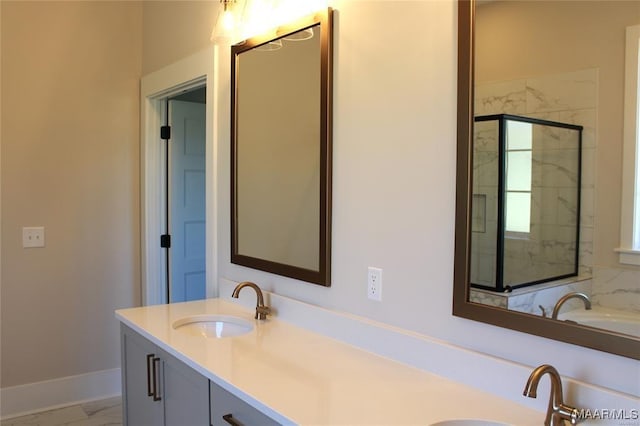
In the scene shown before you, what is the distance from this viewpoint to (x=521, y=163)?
1.33 m

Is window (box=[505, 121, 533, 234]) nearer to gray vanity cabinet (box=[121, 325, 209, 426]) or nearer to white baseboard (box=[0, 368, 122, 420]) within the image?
gray vanity cabinet (box=[121, 325, 209, 426])

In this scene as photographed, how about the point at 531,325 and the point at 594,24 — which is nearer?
the point at 594,24

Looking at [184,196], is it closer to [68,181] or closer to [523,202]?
[68,181]

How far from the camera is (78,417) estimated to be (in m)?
3.08

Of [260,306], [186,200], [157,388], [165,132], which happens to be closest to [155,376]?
[157,388]

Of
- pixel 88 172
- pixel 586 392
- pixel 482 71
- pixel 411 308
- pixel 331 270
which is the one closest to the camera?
pixel 586 392

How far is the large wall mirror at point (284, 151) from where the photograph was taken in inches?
76.3

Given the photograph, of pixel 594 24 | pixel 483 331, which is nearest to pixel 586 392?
pixel 483 331

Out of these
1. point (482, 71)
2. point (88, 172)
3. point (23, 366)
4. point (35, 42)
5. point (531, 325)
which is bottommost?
point (23, 366)

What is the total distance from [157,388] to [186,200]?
5.94ft

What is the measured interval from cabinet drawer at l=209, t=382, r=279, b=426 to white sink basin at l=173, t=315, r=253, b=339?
1.92 ft

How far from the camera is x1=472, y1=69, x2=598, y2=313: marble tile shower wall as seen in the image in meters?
1.18

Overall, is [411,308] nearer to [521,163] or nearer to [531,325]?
[531,325]

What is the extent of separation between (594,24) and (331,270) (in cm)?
115
